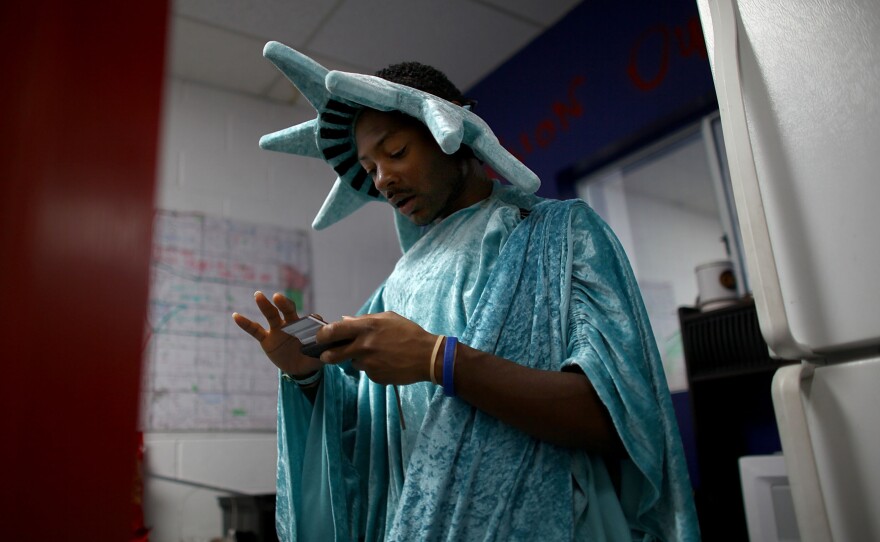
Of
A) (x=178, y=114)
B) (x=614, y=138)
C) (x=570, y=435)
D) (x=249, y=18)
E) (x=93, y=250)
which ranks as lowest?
(x=570, y=435)

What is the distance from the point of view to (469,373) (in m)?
0.78

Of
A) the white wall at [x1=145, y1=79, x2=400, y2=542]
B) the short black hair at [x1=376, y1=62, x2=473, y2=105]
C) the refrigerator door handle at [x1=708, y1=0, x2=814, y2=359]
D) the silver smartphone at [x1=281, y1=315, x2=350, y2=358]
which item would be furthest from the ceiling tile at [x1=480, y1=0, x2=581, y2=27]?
the silver smartphone at [x1=281, y1=315, x2=350, y2=358]

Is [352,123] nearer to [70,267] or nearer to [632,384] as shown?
[632,384]

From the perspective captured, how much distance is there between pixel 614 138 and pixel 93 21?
2474 mm

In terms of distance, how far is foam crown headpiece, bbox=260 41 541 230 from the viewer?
3.01ft

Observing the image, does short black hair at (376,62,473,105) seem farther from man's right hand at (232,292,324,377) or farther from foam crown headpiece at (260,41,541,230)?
man's right hand at (232,292,324,377)

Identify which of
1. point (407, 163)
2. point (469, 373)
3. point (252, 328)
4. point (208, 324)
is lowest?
point (469, 373)

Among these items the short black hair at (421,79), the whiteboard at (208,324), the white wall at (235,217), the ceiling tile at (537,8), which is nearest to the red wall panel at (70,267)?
the short black hair at (421,79)

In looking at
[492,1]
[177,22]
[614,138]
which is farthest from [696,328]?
[177,22]

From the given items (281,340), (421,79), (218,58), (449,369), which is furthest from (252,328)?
(218,58)

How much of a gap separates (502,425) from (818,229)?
43 centimetres

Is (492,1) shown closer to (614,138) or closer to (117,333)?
(614,138)

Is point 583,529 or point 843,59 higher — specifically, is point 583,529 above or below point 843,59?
below

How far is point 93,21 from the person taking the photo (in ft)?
1.06
